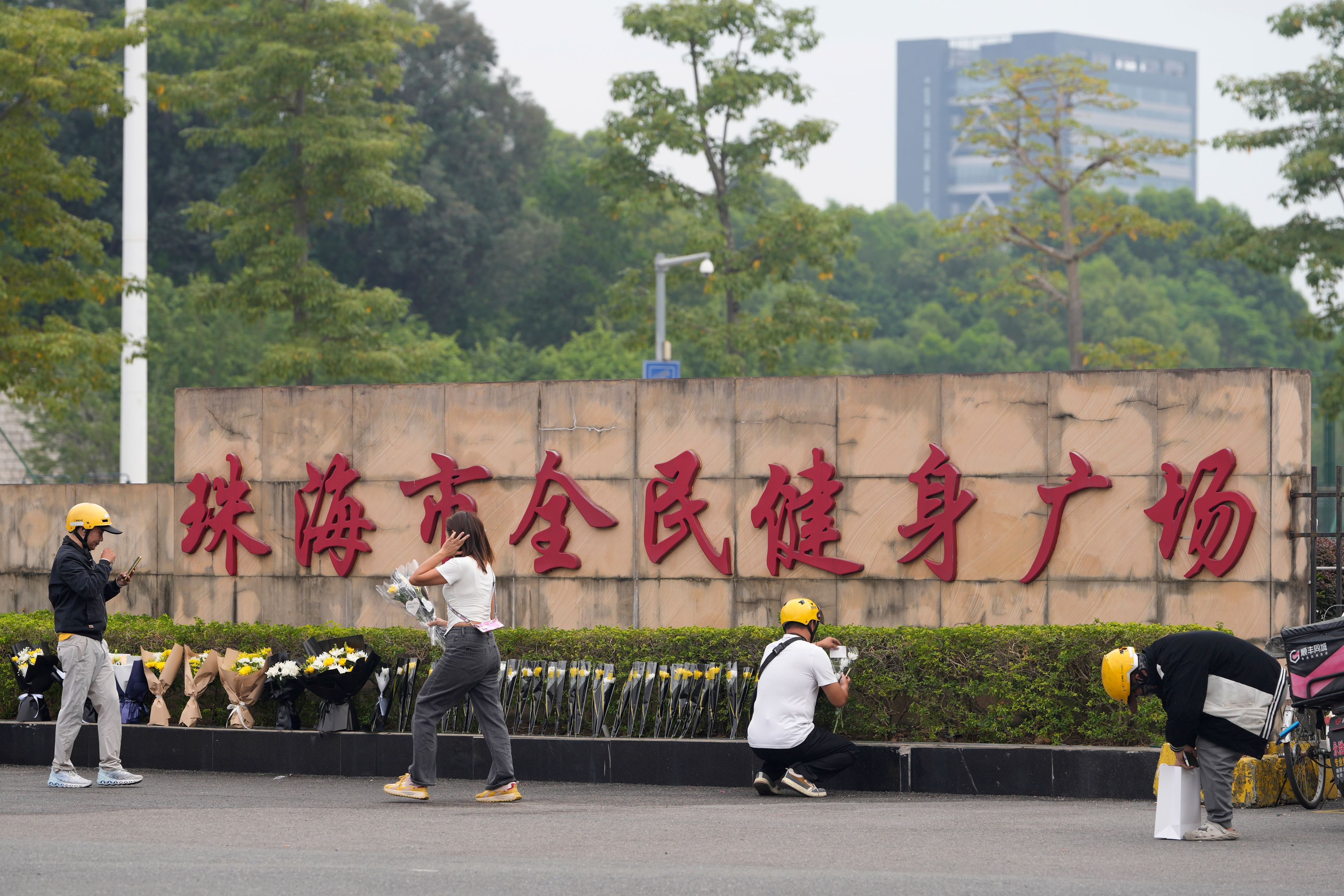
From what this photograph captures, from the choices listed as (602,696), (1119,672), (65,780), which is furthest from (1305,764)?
(65,780)

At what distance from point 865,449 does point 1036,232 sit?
22172mm

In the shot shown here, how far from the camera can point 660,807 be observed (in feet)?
29.5

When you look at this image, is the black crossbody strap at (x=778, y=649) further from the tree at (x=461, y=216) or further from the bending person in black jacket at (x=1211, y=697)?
the tree at (x=461, y=216)

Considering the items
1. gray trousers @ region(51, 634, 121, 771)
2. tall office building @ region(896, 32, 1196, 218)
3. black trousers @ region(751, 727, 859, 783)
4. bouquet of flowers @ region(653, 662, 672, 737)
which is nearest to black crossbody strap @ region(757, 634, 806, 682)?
black trousers @ region(751, 727, 859, 783)

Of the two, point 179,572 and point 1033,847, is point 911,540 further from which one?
point 179,572

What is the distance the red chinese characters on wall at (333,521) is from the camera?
41.1 feet

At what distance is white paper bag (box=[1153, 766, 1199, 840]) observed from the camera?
7621mm

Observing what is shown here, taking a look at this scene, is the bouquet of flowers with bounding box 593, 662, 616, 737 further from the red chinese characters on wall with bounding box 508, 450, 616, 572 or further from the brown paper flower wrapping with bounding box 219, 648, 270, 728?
the brown paper flower wrapping with bounding box 219, 648, 270, 728

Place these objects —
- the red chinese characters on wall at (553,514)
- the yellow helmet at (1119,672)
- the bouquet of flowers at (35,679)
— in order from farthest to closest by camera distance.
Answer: the red chinese characters on wall at (553,514), the bouquet of flowers at (35,679), the yellow helmet at (1119,672)

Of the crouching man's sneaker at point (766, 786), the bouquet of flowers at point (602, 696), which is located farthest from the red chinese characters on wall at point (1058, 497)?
the bouquet of flowers at point (602, 696)

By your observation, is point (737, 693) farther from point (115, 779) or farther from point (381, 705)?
point (115, 779)

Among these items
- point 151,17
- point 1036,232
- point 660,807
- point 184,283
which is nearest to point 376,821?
point 660,807

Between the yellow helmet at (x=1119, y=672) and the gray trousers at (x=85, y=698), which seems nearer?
the yellow helmet at (x=1119, y=672)

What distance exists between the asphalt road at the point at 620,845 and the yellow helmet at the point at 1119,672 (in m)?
0.68
